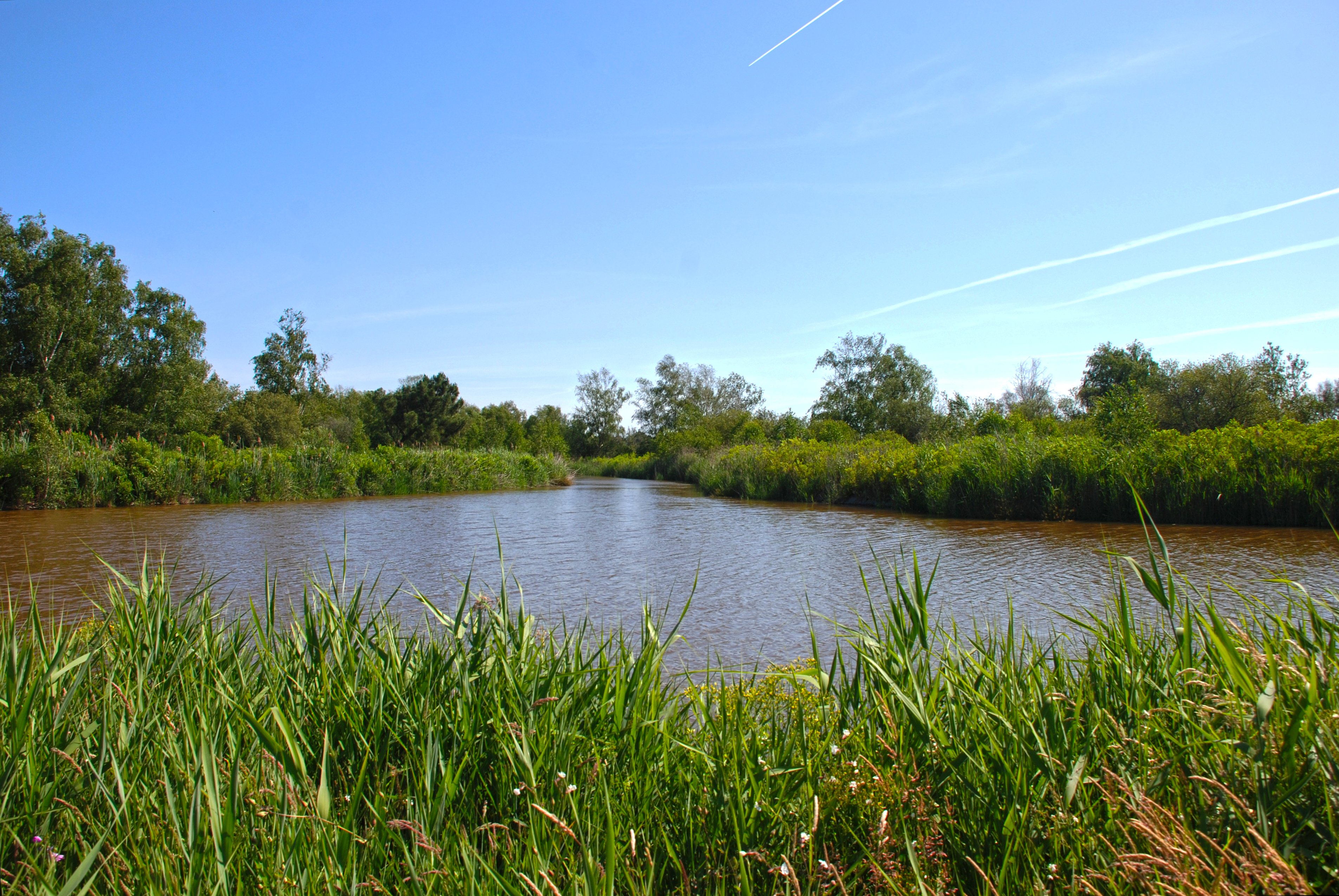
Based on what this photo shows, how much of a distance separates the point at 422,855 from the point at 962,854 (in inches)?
59.6

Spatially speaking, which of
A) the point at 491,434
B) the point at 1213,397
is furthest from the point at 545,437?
the point at 1213,397

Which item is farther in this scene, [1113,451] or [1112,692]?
[1113,451]

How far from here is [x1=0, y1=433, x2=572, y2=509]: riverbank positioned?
744 inches

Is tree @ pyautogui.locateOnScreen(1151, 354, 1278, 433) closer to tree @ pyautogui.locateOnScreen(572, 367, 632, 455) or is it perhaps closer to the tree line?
the tree line

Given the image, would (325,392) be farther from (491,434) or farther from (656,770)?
(656,770)

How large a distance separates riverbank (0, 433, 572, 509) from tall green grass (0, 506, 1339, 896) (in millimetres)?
20863

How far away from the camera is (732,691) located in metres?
3.49

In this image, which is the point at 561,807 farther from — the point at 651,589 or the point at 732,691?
the point at 651,589

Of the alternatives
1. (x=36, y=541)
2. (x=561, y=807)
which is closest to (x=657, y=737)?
(x=561, y=807)

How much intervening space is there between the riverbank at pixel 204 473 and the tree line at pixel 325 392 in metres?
5.58

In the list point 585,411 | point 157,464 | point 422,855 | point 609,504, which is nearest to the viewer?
point 422,855

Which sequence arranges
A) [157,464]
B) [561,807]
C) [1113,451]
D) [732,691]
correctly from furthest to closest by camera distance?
[157,464] < [1113,451] < [732,691] < [561,807]

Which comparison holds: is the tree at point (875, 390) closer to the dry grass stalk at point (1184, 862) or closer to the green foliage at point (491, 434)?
the green foliage at point (491, 434)

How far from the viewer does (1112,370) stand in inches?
2068
